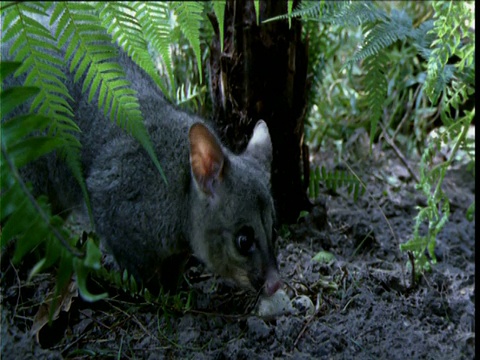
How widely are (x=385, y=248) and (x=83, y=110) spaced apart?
7.56 feet

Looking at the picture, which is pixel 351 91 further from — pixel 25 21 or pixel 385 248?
→ pixel 25 21

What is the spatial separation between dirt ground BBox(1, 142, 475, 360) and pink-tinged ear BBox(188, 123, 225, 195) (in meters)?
0.69

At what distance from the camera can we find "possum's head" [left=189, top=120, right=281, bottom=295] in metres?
3.48

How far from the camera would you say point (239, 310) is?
138 inches

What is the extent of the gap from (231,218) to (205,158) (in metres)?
0.39

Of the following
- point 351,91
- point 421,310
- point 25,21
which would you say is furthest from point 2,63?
point 351,91

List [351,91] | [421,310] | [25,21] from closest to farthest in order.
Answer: [25,21] → [421,310] → [351,91]

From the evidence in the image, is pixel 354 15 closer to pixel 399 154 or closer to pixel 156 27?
pixel 156 27

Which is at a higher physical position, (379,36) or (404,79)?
(379,36)

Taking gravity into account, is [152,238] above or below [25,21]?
below

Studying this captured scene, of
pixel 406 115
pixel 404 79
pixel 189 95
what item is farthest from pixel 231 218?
pixel 404 79

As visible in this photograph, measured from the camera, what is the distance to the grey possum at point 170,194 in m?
3.53

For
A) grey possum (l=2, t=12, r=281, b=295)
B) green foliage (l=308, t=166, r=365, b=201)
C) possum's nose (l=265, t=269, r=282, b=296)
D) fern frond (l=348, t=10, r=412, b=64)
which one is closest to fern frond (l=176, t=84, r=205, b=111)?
grey possum (l=2, t=12, r=281, b=295)

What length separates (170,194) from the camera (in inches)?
146
